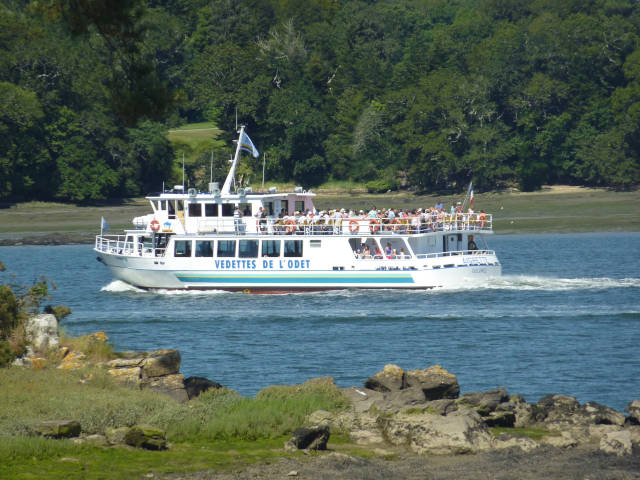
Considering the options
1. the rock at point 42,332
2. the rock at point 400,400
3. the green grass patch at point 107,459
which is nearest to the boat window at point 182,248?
the rock at point 42,332

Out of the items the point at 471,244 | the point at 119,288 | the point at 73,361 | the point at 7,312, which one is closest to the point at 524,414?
the point at 73,361

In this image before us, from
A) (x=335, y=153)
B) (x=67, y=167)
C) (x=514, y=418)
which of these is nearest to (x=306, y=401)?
(x=514, y=418)

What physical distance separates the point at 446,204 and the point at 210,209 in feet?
156

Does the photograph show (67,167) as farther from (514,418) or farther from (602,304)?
(514,418)

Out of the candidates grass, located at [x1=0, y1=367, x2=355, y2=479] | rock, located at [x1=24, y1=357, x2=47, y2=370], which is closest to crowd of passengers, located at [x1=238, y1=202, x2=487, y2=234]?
rock, located at [x1=24, y1=357, x2=47, y2=370]

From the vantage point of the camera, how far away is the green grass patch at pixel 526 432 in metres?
20.9

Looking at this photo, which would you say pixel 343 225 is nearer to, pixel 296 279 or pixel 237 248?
pixel 296 279

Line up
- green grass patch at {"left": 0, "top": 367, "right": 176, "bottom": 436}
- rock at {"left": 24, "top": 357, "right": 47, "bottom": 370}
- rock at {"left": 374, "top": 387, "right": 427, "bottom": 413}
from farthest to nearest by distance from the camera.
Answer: rock at {"left": 24, "top": 357, "right": 47, "bottom": 370}, rock at {"left": 374, "top": 387, "right": 427, "bottom": 413}, green grass patch at {"left": 0, "top": 367, "right": 176, "bottom": 436}

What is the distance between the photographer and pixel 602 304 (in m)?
43.0

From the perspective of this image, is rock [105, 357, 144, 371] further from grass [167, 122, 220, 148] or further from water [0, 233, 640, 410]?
grass [167, 122, 220, 148]

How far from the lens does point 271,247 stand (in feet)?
162

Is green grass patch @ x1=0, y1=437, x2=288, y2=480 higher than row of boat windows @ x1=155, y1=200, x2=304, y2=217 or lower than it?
lower

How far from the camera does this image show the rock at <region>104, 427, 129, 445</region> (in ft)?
62.4

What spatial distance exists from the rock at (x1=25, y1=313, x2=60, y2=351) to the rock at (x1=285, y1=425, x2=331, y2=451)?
28.6ft
